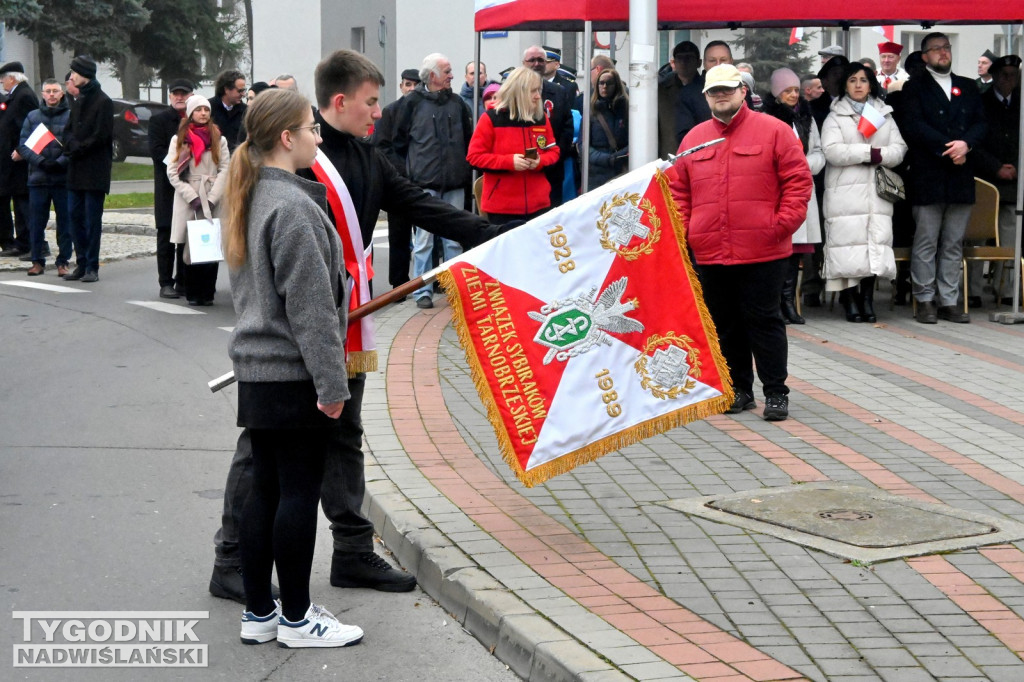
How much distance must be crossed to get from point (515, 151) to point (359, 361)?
614cm

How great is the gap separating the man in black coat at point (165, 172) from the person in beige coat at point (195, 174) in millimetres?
370

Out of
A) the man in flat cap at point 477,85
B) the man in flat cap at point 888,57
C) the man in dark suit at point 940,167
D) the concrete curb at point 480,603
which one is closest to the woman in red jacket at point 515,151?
the man in flat cap at point 477,85

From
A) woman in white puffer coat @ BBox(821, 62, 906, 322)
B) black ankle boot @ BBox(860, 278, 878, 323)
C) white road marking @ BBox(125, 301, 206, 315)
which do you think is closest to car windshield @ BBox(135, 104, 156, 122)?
white road marking @ BBox(125, 301, 206, 315)

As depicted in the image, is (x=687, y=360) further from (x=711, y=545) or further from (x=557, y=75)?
(x=557, y=75)

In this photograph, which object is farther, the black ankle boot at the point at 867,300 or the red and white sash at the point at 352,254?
the black ankle boot at the point at 867,300

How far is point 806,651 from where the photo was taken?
4.52 metres

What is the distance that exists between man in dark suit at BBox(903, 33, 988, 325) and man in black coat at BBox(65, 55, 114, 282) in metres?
7.58

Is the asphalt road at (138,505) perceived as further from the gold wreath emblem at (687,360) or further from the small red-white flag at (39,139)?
the small red-white flag at (39,139)

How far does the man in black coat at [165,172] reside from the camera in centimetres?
1320

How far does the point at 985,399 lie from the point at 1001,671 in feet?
15.3

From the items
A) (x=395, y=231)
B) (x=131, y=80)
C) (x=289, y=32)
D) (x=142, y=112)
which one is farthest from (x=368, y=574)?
(x=131, y=80)

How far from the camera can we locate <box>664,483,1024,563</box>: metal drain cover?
5.56m

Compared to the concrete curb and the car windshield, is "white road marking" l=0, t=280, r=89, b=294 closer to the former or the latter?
the concrete curb

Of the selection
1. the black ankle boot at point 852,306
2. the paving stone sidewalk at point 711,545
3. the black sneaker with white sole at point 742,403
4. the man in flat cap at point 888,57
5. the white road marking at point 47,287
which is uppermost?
the man in flat cap at point 888,57
